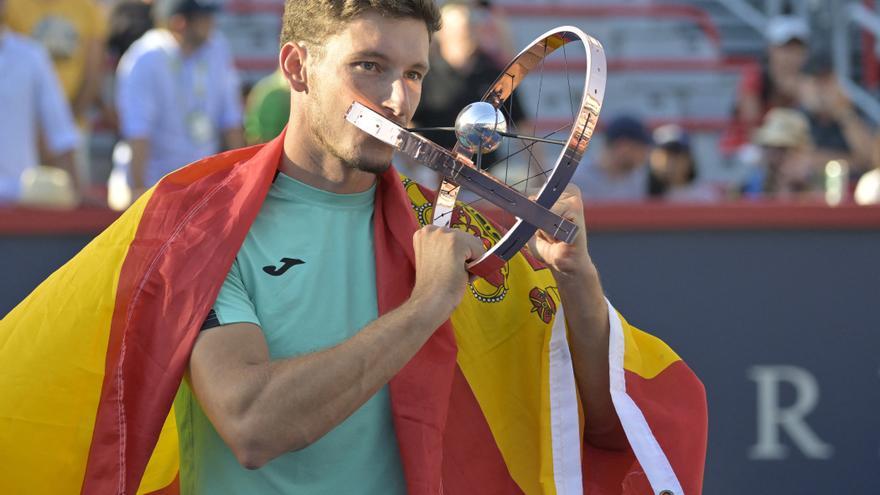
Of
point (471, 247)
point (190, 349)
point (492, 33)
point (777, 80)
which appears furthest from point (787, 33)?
point (190, 349)

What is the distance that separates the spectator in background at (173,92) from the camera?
7.11 meters

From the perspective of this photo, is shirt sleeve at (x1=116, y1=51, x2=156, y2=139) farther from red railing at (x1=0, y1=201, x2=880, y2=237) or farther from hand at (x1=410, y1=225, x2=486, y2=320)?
hand at (x1=410, y1=225, x2=486, y2=320)

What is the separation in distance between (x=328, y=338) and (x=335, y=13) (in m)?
0.63

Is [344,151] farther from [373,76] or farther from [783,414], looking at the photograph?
[783,414]

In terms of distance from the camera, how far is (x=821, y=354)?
5.58 m

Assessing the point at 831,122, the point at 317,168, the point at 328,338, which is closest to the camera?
the point at 328,338

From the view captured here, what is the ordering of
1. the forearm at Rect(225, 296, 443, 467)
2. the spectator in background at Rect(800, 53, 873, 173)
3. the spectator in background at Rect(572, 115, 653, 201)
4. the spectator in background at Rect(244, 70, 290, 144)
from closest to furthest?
the forearm at Rect(225, 296, 443, 467) → the spectator in background at Rect(244, 70, 290, 144) → the spectator in background at Rect(572, 115, 653, 201) → the spectator in background at Rect(800, 53, 873, 173)

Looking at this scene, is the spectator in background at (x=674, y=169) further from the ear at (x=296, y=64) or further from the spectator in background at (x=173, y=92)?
the ear at (x=296, y=64)

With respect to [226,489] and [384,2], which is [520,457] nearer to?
[226,489]

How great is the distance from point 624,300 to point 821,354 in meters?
0.79

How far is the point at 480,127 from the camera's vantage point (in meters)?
2.61

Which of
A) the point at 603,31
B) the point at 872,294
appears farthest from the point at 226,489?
the point at 603,31

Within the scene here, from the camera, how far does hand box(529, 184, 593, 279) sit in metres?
2.73

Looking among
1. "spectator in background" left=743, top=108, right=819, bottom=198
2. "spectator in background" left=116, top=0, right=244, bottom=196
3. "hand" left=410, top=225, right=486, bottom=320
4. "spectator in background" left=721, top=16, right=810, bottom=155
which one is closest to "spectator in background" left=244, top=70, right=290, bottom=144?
"spectator in background" left=116, top=0, right=244, bottom=196
